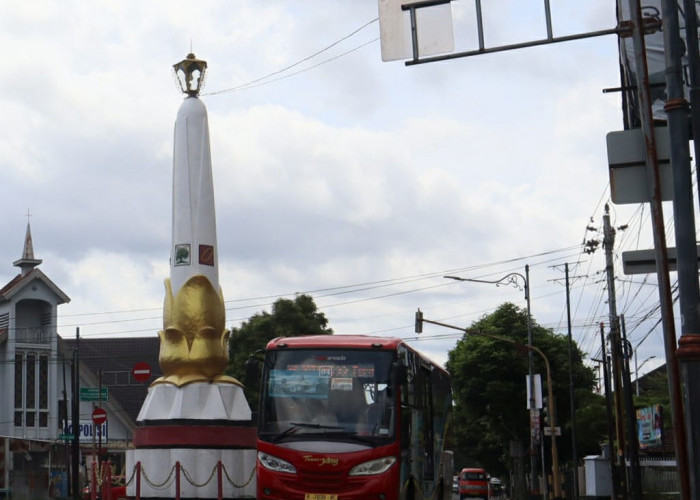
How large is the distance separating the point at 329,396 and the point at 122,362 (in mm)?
49573

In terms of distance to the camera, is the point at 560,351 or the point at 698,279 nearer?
the point at 698,279

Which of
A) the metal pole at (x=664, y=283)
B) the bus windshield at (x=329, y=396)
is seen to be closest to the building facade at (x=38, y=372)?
the bus windshield at (x=329, y=396)

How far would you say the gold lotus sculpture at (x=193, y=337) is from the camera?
30328 mm

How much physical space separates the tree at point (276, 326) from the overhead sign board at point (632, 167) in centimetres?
Answer: 4464

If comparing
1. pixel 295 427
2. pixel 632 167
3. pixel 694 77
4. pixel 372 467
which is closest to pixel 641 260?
pixel 632 167

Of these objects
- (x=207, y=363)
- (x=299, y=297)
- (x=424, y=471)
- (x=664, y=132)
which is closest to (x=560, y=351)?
(x=299, y=297)

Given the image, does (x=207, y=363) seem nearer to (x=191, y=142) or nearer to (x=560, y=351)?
(x=191, y=142)

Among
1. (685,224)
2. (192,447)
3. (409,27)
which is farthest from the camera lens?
(192,447)

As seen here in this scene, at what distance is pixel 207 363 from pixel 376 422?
39.3ft

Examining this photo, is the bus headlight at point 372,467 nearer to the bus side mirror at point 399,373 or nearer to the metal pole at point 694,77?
the bus side mirror at point 399,373

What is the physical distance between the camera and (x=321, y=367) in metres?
19.7

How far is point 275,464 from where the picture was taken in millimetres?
19359

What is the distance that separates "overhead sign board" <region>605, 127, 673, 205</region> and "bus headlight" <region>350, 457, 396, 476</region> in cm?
858

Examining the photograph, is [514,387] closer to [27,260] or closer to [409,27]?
[27,260]
